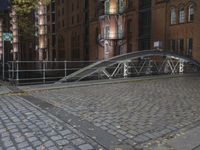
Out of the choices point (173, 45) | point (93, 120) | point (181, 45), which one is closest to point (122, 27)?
point (173, 45)

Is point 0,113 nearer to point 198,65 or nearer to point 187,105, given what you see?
point 187,105

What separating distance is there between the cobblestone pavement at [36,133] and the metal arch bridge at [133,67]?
296 inches

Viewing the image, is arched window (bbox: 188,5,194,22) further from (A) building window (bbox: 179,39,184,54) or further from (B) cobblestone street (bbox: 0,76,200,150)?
(B) cobblestone street (bbox: 0,76,200,150)

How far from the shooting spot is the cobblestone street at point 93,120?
16.7ft

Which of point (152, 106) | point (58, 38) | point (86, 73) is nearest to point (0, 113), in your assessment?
point (152, 106)

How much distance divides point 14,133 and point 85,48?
170 feet

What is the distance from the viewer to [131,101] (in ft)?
29.9

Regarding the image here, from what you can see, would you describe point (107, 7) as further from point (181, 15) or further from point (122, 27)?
point (181, 15)

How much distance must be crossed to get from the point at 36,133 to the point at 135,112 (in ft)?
9.30

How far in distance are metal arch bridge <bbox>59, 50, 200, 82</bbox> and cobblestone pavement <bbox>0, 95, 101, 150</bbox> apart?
296 inches

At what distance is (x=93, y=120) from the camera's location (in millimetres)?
6504

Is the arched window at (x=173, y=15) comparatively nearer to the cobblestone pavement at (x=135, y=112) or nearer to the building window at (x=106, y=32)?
the building window at (x=106, y=32)

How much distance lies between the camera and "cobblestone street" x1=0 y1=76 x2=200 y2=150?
509 centimetres

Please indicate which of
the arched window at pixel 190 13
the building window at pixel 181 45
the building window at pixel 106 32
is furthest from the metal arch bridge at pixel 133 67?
the building window at pixel 106 32
